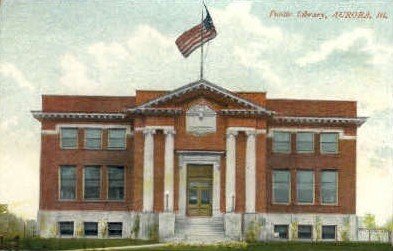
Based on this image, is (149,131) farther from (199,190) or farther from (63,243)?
(63,243)

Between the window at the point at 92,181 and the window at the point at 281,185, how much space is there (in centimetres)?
550

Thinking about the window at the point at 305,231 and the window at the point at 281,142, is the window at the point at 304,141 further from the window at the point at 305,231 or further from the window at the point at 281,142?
the window at the point at 305,231

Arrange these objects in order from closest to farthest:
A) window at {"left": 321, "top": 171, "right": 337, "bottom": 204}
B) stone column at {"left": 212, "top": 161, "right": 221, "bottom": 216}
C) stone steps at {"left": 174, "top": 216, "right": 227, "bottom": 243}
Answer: stone steps at {"left": 174, "top": 216, "right": 227, "bottom": 243}
stone column at {"left": 212, "top": 161, "right": 221, "bottom": 216}
window at {"left": 321, "top": 171, "right": 337, "bottom": 204}

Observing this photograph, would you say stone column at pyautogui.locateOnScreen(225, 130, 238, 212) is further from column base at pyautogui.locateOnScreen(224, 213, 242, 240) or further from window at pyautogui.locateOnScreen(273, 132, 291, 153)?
window at pyautogui.locateOnScreen(273, 132, 291, 153)

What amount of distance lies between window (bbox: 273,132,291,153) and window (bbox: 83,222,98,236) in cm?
602

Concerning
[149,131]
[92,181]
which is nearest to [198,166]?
[149,131]

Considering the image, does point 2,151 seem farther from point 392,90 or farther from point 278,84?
point 392,90

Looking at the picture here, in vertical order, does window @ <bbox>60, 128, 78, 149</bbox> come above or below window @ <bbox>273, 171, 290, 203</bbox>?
above

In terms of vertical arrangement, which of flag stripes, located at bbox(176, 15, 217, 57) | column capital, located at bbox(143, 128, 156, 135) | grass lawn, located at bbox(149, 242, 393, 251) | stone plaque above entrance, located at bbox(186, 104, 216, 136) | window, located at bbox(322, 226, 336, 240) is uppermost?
flag stripes, located at bbox(176, 15, 217, 57)

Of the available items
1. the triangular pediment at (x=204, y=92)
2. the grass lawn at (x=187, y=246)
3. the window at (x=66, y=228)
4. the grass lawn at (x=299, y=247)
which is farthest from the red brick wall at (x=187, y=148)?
the grass lawn at (x=299, y=247)

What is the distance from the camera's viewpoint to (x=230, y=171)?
125 feet

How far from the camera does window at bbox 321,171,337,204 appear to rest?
128 feet

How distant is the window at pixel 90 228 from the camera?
38469mm

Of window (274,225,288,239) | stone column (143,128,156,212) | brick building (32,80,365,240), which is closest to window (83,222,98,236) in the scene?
brick building (32,80,365,240)
